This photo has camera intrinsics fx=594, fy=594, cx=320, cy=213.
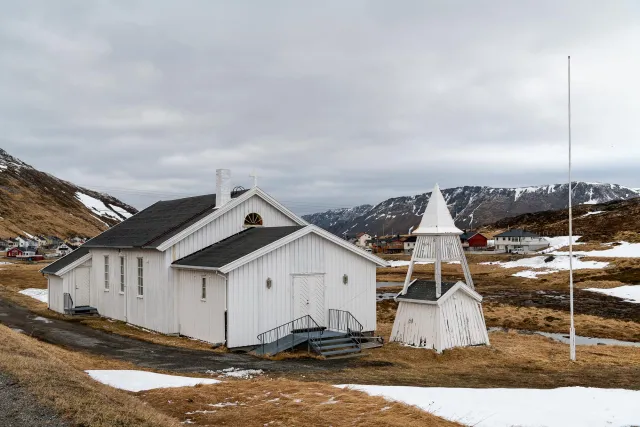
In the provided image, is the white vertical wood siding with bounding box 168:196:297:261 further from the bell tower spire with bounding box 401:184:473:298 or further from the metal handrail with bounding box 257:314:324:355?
the bell tower spire with bounding box 401:184:473:298

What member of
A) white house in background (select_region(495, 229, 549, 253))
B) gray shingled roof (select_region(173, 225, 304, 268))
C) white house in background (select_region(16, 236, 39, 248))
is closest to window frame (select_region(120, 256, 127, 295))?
gray shingled roof (select_region(173, 225, 304, 268))

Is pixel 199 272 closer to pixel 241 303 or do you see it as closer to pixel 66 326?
pixel 241 303

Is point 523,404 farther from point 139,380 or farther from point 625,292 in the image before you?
point 625,292

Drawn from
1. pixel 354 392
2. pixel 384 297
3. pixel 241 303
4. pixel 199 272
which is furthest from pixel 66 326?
pixel 384 297

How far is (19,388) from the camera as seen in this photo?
9.98 meters

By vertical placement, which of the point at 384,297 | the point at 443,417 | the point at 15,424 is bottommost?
the point at 384,297

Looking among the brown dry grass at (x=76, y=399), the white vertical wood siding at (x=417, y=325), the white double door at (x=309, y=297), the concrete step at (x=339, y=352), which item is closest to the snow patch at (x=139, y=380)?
the brown dry grass at (x=76, y=399)

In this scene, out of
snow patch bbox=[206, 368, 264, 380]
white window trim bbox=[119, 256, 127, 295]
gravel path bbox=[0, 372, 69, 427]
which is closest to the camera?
gravel path bbox=[0, 372, 69, 427]

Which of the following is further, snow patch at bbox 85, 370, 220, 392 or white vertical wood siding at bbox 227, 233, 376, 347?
white vertical wood siding at bbox 227, 233, 376, 347

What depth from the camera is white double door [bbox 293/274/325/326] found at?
24484mm

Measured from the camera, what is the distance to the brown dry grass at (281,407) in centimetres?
1145

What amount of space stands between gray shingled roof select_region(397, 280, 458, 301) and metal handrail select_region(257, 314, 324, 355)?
391cm

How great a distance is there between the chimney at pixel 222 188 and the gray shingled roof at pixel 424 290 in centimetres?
944

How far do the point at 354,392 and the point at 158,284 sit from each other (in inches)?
573
